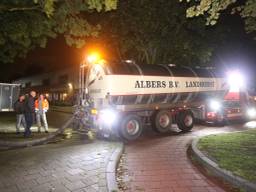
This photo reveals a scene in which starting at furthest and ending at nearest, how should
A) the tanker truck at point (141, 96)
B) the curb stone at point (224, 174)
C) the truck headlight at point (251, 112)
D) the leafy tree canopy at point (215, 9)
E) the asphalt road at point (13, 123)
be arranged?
the truck headlight at point (251, 112) → the asphalt road at point (13, 123) → the tanker truck at point (141, 96) → the leafy tree canopy at point (215, 9) → the curb stone at point (224, 174)

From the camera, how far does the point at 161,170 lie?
7930mm

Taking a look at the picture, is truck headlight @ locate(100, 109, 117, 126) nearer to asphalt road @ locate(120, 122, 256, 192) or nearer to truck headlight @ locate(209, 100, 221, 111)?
asphalt road @ locate(120, 122, 256, 192)

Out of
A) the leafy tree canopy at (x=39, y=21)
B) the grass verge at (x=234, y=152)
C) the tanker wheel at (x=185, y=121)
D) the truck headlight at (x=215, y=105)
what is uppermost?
the leafy tree canopy at (x=39, y=21)

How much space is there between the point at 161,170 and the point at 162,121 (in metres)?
7.34

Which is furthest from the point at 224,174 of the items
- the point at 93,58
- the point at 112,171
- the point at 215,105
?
the point at 215,105

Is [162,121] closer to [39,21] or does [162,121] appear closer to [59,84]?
[39,21]

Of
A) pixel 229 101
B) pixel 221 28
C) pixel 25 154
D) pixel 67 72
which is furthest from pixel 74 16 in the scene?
pixel 67 72

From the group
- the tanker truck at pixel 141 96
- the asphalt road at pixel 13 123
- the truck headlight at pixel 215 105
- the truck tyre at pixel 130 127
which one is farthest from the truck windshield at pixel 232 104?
the asphalt road at pixel 13 123

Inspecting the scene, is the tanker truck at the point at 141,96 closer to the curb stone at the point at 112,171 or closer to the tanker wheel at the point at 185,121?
the tanker wheel at the point at 185,121

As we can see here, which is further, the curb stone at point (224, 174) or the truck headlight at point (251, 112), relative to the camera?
the truck headlight at point (251, 112)

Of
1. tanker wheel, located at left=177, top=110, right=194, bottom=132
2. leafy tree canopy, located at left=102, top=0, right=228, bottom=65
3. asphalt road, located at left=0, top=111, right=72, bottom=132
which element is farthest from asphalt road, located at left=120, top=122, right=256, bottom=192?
leafy tree canopy, located at left=102, top=0, right=228, bottom=65

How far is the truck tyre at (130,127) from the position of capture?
13383 mm

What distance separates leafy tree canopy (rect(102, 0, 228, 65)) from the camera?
794 inches

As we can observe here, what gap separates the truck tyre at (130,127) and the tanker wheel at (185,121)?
2.70 meters
